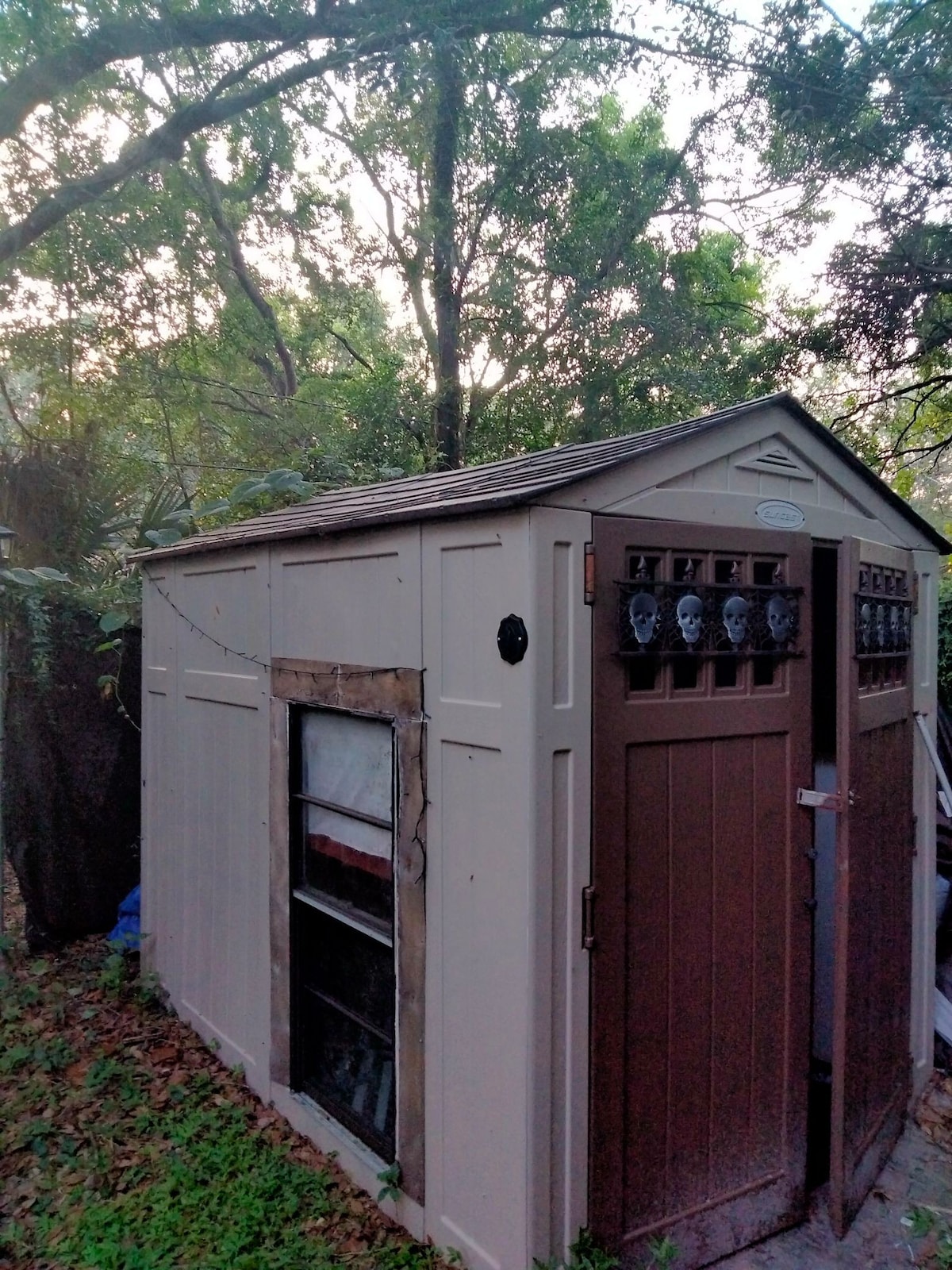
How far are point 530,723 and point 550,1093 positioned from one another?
1113 mm

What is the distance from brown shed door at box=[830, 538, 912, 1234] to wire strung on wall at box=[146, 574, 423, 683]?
1698 millimetres

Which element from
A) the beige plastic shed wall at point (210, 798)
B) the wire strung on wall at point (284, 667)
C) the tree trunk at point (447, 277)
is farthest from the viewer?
the tree trunk at point (447, 277)

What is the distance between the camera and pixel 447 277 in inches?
489

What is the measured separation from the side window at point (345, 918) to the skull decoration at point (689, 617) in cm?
117

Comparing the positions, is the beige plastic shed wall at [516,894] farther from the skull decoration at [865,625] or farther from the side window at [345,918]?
the skull decoration at [865,625]

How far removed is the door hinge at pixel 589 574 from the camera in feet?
8.83

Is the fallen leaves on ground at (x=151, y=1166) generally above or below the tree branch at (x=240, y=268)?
below

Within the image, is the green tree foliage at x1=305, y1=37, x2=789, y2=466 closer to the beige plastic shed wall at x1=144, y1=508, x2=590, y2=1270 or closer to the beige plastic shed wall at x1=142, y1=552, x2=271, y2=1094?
the beige plastic shed wall at x1=142, y1=552, x2=271, y2=1094

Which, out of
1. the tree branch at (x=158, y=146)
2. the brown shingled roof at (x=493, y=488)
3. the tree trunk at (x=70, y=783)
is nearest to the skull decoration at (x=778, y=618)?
the brown shingled roof at (x=493, y=488)

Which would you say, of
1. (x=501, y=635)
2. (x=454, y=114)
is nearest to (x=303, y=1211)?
(x=501, y=635)

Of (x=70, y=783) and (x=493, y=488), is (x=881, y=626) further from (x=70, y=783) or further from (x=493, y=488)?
(x=70, y=783)

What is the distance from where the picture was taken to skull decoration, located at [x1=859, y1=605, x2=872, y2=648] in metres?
3.39

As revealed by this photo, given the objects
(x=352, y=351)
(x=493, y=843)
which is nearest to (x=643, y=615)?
(x=493, y=843)

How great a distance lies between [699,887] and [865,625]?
1269 millimetres
